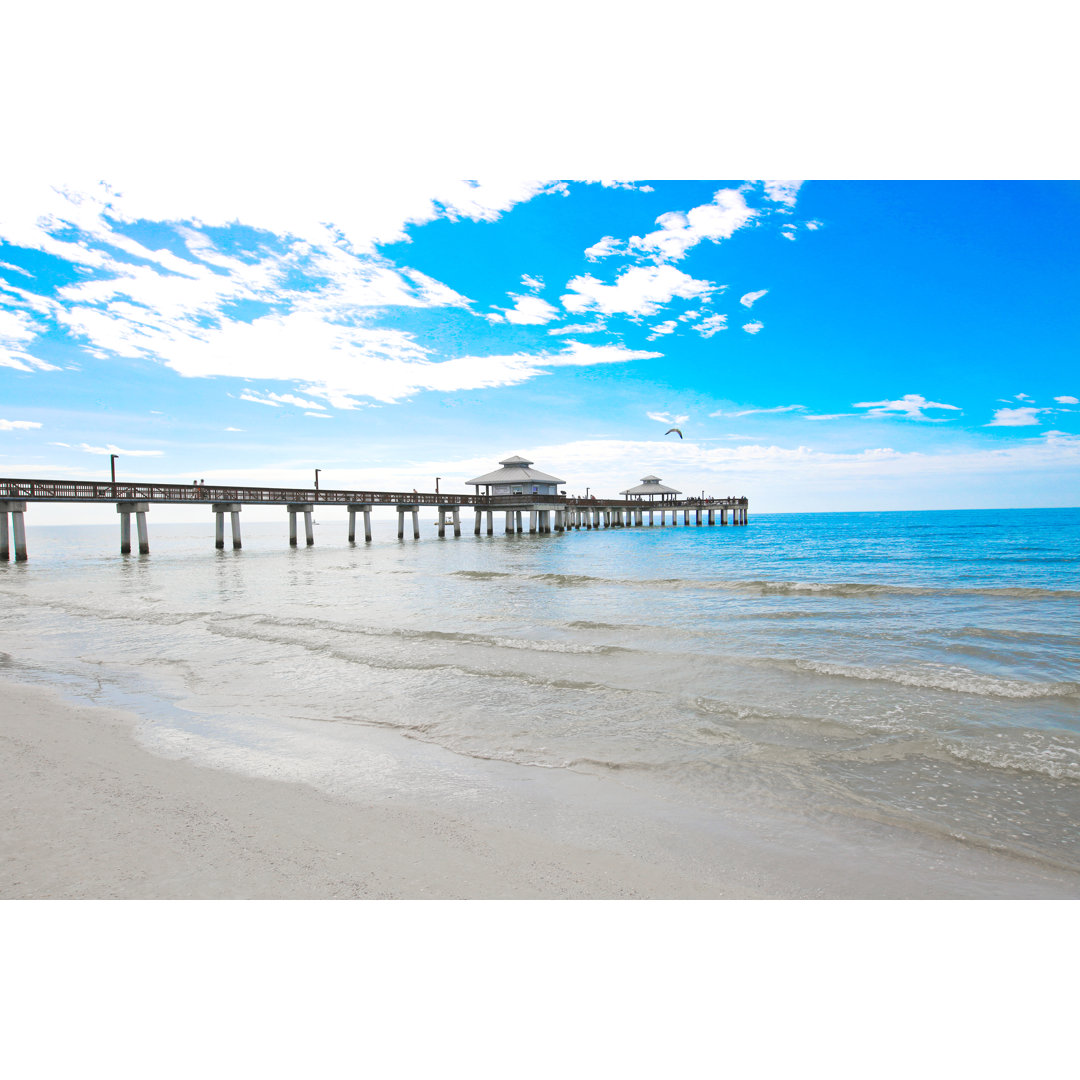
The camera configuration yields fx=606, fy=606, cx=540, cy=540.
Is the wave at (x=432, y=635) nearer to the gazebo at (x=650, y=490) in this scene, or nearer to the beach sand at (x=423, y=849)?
the beach sand at (x=423, y=849)

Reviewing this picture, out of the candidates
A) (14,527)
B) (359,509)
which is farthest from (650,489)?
(14,527)

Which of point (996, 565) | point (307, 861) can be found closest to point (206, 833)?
point (307, 861)

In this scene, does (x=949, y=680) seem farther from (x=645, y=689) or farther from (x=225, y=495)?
(x=225, y=495)

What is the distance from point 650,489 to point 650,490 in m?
0.47

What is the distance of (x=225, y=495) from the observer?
39219mm

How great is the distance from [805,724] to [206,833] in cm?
600

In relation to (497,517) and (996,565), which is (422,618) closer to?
(996,565)

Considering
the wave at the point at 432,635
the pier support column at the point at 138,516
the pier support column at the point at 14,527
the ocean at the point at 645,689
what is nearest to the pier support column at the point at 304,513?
the pier support column at the point at 138,516

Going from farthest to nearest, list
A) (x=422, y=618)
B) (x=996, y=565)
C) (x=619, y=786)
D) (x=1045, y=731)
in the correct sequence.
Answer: (x=996, y=565)
(x=422, y=618)
(x=1045, y=731)
(x=619, y=786)

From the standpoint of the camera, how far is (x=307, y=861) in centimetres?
376

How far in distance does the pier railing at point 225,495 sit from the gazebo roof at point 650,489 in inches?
543

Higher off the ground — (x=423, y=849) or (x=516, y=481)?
(x=516, y=481)

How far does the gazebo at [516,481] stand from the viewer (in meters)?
54.8

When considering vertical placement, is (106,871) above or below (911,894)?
above
